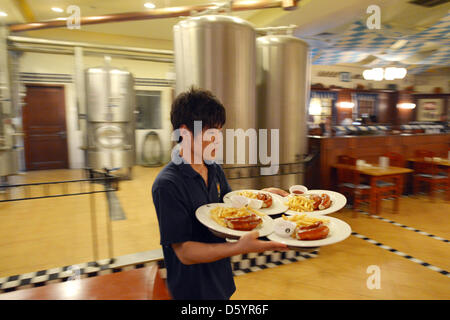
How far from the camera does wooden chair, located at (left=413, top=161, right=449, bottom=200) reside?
538 centimetres

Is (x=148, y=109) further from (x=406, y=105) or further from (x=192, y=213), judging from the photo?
(x=406, y=105)

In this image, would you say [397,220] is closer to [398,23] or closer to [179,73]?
[179,73]

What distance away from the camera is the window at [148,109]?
898 cm

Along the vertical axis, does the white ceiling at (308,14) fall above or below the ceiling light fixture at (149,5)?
below

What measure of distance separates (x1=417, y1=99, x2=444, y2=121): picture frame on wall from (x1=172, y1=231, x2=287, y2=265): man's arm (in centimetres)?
1638

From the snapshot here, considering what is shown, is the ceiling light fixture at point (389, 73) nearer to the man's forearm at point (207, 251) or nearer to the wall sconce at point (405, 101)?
the wall sconce at point (405, 101)

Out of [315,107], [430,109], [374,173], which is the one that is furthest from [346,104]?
[374,173]

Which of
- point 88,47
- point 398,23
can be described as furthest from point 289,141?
point 398,23

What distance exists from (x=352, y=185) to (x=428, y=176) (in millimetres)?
2058

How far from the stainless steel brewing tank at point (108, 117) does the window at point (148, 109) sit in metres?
2.35

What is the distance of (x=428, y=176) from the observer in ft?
17.8

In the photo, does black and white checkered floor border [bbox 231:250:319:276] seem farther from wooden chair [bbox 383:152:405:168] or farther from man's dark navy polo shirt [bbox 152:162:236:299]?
wooden chair [bbox 383:152:405:168]
